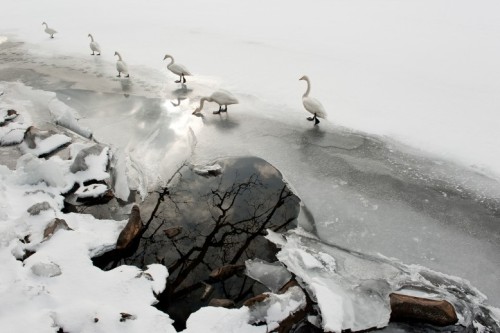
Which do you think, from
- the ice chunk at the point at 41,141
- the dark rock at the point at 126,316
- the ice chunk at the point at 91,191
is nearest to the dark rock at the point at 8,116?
the ice chunk at the point at 41,141

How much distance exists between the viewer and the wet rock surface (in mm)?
4047

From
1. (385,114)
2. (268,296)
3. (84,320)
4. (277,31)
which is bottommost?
(84,320)

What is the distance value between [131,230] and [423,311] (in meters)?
3.42

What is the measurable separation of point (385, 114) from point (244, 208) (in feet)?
13.2

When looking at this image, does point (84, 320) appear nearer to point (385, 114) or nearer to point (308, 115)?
point (308, 115)

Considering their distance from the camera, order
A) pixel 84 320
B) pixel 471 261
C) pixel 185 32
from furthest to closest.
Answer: pixel 185 32 → pixel 471 261 → pixel 84 320

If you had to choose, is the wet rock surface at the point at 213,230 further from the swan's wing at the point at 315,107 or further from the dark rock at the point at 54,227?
the swan's wing at the point at 315,107

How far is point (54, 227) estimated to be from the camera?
4418mm

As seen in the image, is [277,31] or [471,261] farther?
[277,31]

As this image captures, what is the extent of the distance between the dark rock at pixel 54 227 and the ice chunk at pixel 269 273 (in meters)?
2.29

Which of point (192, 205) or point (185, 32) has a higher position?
point (185, 32)

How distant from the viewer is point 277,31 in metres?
13.4

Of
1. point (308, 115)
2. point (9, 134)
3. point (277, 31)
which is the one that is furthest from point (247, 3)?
point (9, 134)

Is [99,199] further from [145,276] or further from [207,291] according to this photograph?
[207,291]
